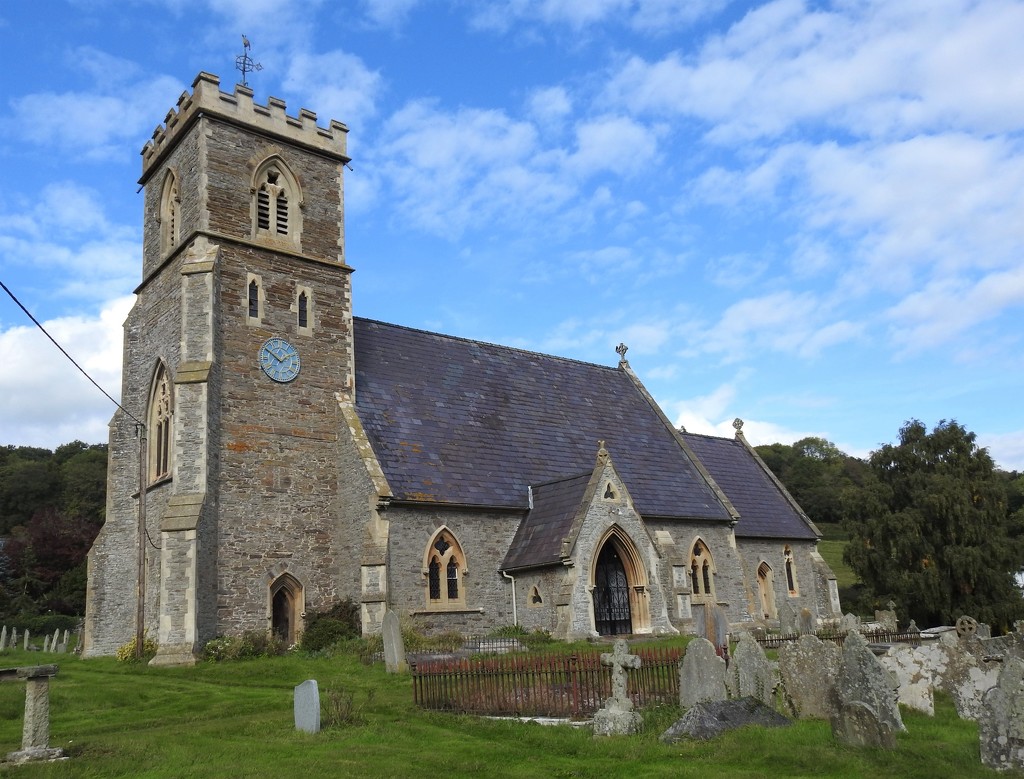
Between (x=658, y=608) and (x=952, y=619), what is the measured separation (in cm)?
1775

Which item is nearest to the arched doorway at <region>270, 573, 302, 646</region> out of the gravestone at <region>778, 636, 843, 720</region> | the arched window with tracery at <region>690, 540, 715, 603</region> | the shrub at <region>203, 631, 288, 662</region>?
the shrub at <region>203, 631, 288, 662</region>

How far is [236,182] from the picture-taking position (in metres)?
24.9

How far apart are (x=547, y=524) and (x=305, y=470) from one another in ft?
23.0

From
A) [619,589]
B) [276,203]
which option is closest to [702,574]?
[619,589]

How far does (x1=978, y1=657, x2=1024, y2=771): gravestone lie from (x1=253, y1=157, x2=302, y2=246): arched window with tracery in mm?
21948

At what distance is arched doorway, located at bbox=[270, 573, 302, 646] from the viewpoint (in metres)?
22.8

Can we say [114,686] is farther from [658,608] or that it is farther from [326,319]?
[658,608]

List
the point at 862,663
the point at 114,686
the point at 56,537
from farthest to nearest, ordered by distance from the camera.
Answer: the point at 56,537, the point at 114,686, the point at 862,663

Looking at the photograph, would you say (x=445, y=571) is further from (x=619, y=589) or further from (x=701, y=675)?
(x=701, y=675)

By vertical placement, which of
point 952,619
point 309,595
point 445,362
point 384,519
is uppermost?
point 445,362

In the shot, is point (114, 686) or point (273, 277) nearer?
point (114, 686)

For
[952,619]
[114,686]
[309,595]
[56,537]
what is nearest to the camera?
[114,686]

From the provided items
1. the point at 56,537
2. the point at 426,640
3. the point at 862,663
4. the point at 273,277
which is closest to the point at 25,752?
the point at 862,663

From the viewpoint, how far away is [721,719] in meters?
11.0
